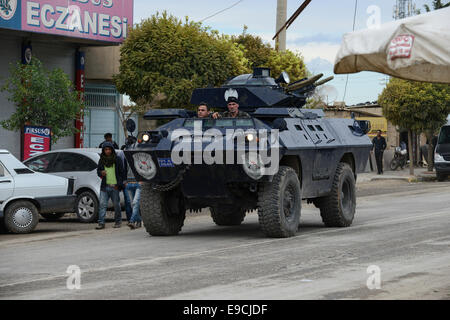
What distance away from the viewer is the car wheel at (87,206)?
59.2ft

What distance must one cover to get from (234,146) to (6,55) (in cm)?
1650

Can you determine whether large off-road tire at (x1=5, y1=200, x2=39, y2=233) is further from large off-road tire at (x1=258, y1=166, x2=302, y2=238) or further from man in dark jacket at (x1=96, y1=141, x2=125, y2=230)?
large off-road tire at (x1=258, y1=166, x2=302, y2=238)

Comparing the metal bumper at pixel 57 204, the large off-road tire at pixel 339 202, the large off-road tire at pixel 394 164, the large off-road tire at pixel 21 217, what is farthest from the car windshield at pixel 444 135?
the large off-road tire at pixel 21 217

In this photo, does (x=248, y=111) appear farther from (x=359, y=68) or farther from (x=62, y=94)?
(x=62, y=94)

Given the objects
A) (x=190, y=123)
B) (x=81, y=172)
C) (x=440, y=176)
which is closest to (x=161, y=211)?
(x=190, y=123)

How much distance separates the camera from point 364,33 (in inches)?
324

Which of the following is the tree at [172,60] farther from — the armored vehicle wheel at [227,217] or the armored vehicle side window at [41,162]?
the armored vehicle wheel at [227,217]

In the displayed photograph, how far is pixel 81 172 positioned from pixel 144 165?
15.1 feet

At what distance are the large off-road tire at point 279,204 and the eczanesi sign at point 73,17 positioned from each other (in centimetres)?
1399

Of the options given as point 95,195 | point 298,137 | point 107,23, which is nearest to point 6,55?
point 107,23

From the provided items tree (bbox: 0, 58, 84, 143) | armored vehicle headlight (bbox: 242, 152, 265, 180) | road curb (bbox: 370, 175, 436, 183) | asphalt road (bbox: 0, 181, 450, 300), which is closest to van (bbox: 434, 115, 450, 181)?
road curb (bbox: 370, 175, 436, 183)

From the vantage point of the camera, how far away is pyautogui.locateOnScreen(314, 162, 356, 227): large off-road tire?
1573 cm

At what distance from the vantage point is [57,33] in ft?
88.4

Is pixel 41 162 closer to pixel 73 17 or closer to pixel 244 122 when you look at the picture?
pixel 244 122
